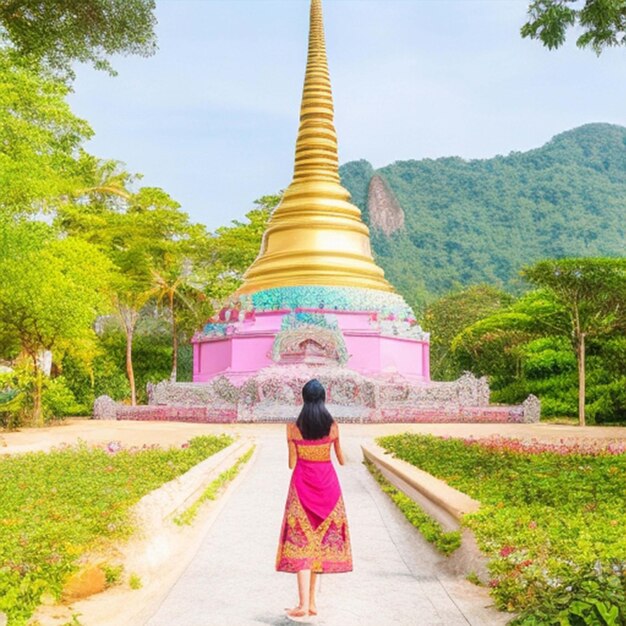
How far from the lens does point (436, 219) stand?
82.2 m

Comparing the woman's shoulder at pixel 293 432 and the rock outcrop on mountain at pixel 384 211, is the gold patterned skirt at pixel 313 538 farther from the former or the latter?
the rock outcrop on mountain at pixel 384 211

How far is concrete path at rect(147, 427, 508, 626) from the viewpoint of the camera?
17.5ft

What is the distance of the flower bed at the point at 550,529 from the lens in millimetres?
4449

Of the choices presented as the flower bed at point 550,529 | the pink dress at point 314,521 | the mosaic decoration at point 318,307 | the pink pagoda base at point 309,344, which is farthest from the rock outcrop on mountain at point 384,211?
the pink dress at point 314,521

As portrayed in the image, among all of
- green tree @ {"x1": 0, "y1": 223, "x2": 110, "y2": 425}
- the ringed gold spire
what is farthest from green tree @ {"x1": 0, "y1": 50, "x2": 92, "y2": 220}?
the ringed gold spire

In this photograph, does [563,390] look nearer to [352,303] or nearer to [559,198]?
[352,303]

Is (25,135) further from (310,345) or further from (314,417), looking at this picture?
(314,417)

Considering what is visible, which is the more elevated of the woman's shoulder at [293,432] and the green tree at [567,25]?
the green tree at [567,25]

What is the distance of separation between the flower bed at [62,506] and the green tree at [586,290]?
12976mm

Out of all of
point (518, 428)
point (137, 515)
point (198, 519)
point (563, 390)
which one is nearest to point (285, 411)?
point (518, 428)

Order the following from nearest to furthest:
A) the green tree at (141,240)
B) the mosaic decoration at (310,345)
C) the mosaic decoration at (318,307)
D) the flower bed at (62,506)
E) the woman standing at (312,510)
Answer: the flower bed at (62,506) < the woman standing at (312,510) < the mosaic decoration at (310,345) < the mosaic decoration at (318,307) < the green tree at (141,240)

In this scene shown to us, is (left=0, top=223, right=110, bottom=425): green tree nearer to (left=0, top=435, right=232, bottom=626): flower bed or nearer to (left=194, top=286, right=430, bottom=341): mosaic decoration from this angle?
Result: (left=194, top=286, right=430, bottom=341): mosaic decoration

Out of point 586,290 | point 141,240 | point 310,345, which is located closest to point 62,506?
point 310,345

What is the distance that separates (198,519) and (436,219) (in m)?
75.6
